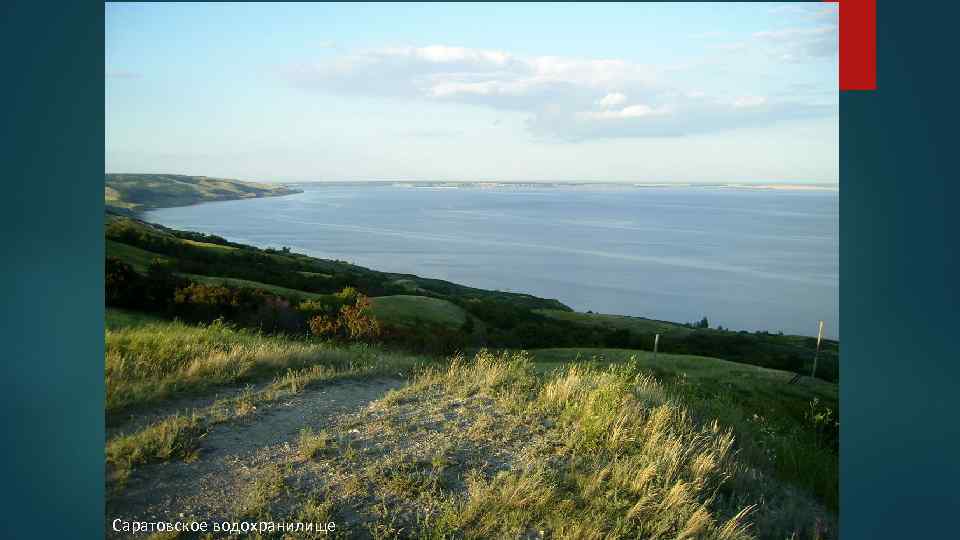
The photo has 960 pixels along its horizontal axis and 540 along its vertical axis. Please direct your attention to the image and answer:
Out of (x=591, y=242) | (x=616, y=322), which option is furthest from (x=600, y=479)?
(x=616, y=322)

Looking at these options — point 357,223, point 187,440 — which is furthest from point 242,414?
point 357,223

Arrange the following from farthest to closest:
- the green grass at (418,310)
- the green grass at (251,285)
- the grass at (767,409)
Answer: the green grass at (418,310), the green grass at (251,285), the grass at (767,409)

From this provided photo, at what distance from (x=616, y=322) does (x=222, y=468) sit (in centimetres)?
1924

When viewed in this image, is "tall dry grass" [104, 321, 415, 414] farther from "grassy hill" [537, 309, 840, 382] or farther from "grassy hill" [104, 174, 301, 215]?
"grassy hill" [537, 309, 840, 382]

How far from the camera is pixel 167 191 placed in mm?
17953

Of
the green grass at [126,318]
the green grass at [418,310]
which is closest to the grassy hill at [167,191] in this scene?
the green grass at [418,310]

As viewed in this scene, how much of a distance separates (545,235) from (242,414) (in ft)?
54.8

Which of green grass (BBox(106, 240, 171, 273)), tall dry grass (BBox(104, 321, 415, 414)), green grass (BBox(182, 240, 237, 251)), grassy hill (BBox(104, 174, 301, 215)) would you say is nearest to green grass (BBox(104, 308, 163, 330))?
tall dry grass (BBox(104, 321, 415, 414))

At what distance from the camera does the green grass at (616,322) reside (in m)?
21.3

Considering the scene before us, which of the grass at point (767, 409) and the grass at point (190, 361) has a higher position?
the grass at point (190, 361)

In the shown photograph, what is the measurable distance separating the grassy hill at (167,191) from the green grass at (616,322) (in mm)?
9273

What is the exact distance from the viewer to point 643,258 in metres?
22.3

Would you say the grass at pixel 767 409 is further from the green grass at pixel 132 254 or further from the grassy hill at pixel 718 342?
the green grass at pixel 132 254
